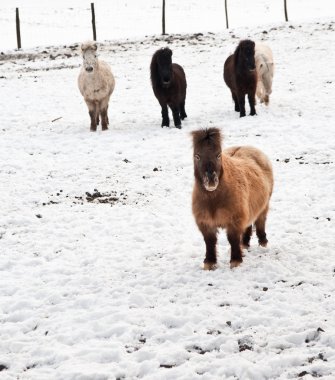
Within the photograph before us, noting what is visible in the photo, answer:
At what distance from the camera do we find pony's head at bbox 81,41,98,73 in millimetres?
11859

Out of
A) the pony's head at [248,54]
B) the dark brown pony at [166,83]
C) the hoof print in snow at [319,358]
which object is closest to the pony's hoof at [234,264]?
the hoof print in snow at [319,358]

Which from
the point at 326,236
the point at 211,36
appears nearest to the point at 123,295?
the point at 326,236

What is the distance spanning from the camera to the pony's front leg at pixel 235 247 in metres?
5.54

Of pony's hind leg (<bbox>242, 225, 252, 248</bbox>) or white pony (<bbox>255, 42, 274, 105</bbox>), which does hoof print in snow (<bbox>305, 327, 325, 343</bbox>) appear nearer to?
pony's hind leg (<bbox>242, 225, 252, 248</bbox>)

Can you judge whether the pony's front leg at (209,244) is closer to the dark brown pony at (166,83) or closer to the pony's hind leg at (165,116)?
the dark brown pony at (166,83)

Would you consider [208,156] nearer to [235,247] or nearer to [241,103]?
[235,247]

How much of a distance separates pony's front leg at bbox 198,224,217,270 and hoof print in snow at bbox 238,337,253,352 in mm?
1459

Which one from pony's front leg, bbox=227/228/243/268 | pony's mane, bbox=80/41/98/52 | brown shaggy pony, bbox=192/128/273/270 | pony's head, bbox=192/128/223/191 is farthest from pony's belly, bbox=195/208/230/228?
pony's mane, bbox=80/41/98/52

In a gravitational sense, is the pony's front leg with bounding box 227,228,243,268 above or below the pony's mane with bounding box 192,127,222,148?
below

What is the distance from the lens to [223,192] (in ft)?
17.6

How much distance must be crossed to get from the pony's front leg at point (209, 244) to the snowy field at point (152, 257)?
199 millimetres

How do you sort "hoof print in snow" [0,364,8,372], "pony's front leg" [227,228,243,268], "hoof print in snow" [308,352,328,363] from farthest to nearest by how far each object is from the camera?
1. "pony's front leg" [227,228,243,268]
2. "hoof print in snow" [0,364,8,372]
3. "hoof print in snow" [308,352,328,363]

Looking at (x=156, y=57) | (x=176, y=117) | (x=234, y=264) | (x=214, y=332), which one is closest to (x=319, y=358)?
(x=214, y=332)

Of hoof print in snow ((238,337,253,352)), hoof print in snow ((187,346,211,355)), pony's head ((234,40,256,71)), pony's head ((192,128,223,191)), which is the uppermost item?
pony's head ((234,40,256,71))
